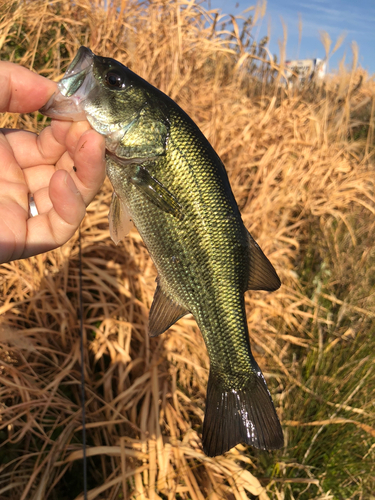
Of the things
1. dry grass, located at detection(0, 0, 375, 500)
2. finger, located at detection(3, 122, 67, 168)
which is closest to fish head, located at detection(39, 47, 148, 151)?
finger, located at detection(3, 122, 67, 168)

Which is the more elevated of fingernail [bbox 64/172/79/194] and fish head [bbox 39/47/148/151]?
fish head [bbox 39/47/148/151]

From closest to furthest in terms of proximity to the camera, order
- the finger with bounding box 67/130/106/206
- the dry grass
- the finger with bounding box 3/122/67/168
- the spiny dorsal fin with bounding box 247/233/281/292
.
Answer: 1. the finger with bounding box 67/130/106/206
2. the spiny dorsal fin with bounding box 247/233/281/292
3. the finger with bounding box 3/122/67/168
4. the dry grass

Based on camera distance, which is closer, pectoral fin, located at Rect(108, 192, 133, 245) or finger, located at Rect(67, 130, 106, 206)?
finger, located at Rect(67, 130, 106, 206)

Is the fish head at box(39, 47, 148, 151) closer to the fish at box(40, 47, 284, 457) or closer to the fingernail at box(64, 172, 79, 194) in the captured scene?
the fish at box(40, 47, 284, 457)

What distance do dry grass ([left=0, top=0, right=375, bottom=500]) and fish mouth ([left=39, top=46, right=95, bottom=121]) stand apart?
1.26m

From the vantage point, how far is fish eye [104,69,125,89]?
1.42 meters

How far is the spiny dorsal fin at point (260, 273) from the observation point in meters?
1.50

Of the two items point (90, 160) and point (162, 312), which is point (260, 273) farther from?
point (90, 160)

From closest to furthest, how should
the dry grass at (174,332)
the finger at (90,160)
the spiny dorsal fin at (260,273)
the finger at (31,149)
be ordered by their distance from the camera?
the finger at (90,160), the spiny dorsal fin at (260,273), the finger at (31,149), the dry grass at (174,332)

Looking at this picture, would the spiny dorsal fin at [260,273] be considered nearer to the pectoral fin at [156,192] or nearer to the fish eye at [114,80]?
the pectoral fin at [156,192]

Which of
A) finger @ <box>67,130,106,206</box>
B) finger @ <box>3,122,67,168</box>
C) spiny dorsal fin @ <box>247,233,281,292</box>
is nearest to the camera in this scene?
finger @ <box>67,130,106,206</box>

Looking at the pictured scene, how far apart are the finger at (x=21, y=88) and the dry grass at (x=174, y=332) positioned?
1176mm

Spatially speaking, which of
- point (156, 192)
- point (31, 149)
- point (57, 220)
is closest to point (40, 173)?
point (31, 149)

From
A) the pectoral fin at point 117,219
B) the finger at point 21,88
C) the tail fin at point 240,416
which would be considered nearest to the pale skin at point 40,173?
the finger at point 21,88
